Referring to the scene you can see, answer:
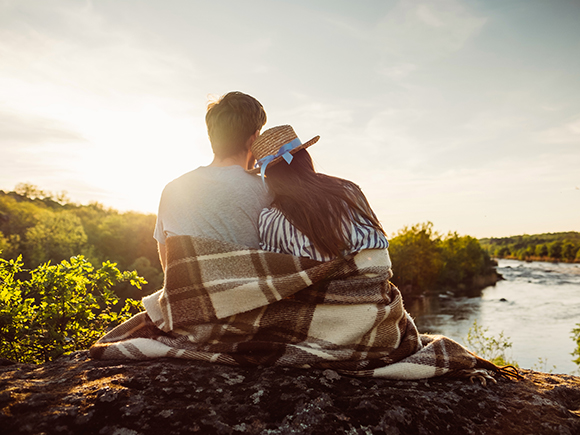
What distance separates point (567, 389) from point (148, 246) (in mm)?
38899

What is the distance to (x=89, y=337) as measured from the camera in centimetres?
327

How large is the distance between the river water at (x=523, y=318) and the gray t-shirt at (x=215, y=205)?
13.3 m

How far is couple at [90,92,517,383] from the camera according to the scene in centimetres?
207

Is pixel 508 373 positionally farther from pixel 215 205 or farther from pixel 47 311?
pixel 47 311

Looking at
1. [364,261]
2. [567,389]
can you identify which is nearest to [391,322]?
[364,261]

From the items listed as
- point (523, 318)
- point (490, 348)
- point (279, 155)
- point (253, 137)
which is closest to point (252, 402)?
point (279, 155)

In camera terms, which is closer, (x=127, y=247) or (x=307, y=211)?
(x=307, y=211)

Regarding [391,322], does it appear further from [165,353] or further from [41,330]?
[41,330]

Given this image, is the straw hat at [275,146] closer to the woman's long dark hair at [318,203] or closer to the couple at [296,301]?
the woman's long dark hair at [318,203]

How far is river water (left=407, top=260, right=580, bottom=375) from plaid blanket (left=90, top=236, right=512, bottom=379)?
1277cm

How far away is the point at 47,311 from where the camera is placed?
2941 mm

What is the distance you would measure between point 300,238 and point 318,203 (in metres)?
0.23

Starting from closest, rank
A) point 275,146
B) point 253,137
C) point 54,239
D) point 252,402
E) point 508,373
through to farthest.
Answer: point 252,402
point 508,373
point 275,146
point 253,137
point 54,239

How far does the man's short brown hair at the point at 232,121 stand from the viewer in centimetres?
250
